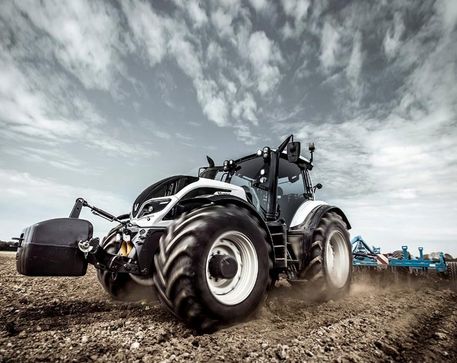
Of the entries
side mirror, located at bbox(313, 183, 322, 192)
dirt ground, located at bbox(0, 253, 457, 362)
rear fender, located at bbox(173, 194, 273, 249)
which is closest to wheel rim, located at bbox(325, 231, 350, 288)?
dirt ground, located at bbox(0, 253, 457, 362)

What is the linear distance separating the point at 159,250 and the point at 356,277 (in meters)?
7.25

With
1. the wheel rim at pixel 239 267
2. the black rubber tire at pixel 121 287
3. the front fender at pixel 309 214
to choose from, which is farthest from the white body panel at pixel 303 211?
the black rubber tire at pixel 121 287

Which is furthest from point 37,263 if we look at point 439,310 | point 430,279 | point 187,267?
point 430,279

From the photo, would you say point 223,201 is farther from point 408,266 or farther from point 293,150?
point 408,266

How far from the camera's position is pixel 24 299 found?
4.09m

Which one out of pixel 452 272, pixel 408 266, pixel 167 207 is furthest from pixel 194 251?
pixel 452 272

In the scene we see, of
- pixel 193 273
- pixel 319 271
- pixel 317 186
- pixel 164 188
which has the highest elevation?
pixel 317 186

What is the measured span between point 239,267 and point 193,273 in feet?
2.69

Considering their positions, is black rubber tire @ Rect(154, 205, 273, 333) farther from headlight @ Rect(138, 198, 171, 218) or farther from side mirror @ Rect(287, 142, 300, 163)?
side mirror @ Rect(287, 142, 300, 163)

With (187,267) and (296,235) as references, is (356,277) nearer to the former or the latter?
(296,235)

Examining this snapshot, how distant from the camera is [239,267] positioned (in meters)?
3.28

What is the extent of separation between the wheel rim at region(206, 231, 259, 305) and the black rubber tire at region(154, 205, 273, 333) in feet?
0.48

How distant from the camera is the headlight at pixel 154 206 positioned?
137 inches

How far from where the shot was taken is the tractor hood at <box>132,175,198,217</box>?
145 inches
